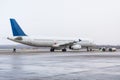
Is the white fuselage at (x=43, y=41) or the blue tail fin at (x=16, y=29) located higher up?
the blue tail fin at (x=16, y=29)

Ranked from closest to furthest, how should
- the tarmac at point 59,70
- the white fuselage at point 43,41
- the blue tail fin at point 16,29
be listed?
1. the tarmac at point 59,70
2. the white fuselage at point 43,41
3. the blue tail fin at point 16,29

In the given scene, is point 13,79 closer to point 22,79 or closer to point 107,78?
point 22,79

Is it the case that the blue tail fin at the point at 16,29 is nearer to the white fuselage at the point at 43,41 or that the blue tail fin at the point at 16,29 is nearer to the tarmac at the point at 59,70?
the white fuselage at the point at 43,41

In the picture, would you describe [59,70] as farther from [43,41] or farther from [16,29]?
[43,41]

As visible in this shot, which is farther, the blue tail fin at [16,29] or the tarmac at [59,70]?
the blue tail fin at [16,29]

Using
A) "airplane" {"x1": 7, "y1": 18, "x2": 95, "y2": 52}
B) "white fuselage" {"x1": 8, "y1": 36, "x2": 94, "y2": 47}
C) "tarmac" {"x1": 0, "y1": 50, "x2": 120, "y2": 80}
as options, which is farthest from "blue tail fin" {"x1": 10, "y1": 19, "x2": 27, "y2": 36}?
"tarmac" {"x1": 0, "y1": 50, "x2": 120, "y2": 80}

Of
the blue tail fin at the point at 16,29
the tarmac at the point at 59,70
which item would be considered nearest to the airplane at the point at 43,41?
the blue tail fin at the point at 16,29

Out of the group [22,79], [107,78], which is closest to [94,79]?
[107,78]

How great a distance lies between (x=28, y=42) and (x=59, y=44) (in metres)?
Result: 8.03

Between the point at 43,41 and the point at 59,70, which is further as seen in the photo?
the point at 43,41

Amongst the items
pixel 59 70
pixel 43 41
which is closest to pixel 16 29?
pixel 43 41

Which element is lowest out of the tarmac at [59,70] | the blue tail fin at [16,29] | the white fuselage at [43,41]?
the tarmac at [59,70]

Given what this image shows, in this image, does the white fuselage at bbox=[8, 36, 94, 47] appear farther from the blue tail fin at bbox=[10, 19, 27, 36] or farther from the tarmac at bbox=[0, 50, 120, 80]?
the tarmac at bbox=[0, 50, 120, 80]

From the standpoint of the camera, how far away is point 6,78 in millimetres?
15391
